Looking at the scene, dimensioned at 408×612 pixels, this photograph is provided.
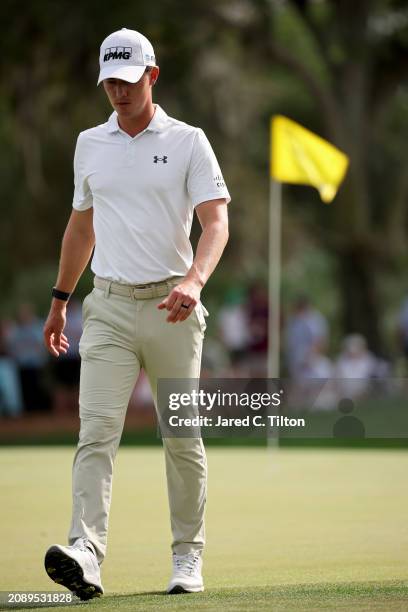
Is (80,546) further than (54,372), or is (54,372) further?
(54,372)

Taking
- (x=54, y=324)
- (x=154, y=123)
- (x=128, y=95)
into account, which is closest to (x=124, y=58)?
(x=128, y=95)

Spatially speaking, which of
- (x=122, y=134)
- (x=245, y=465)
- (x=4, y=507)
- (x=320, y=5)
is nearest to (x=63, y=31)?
(x=320, y=5)

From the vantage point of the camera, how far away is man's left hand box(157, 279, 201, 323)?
5426 mm

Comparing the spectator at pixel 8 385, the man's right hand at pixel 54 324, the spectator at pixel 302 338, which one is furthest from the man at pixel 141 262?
the spectator at pixel 302 338

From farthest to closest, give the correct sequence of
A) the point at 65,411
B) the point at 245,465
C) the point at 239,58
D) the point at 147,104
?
1. the point at 239,58
2. the point at 65,411
3. the point at 245,465
4. the point at 147,104

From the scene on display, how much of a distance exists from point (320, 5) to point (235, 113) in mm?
3211

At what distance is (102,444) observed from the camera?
569cm

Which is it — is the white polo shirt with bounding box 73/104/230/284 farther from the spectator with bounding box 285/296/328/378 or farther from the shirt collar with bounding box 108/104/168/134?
the spectator with bounding box 285/296/328/378

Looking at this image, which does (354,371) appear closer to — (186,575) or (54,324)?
(54,324)

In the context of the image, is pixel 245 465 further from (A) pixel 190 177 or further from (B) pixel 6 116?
(B) pixel 6 116

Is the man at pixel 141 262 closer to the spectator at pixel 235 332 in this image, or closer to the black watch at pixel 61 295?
the black watch at pixel 61 295

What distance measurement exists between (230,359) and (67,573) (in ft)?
57.1

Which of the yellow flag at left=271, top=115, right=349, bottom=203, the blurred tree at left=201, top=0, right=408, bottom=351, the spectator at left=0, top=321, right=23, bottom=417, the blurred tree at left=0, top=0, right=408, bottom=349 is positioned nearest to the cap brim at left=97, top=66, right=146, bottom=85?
the yellow flag at left=271, top=115, right=349, bottom=203

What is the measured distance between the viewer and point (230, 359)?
74.4ft
